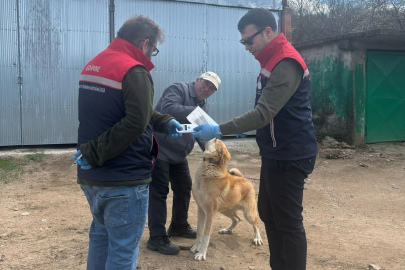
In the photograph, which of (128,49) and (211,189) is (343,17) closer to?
(211,189)

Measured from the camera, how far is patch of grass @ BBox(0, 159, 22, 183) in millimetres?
6933

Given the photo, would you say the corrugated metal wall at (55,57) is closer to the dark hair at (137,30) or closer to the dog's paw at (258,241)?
the dog's paw at (258,241)

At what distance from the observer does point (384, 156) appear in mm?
9172

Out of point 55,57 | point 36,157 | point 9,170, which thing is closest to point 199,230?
point 9,170

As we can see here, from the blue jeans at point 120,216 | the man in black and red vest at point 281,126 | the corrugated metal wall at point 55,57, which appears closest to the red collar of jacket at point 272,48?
the man in black and red vest at point 281,126

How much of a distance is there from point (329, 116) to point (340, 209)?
5.09 metres

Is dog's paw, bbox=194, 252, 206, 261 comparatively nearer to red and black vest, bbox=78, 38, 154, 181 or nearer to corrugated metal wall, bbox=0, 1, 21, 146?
red and black vest, bbox=78, 38, 154, 181

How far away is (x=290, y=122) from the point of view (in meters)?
2.83

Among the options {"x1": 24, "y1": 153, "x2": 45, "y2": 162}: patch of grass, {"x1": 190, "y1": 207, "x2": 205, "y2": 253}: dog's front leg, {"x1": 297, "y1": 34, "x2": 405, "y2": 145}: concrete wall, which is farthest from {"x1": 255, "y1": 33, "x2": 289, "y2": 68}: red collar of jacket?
{"x1": 297, "y1": 34, "x2": 405, "y2": 145}: concrete wall

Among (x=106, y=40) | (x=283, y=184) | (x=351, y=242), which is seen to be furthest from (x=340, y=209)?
(x=106, y=40)

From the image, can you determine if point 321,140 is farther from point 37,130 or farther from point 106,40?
point 37,130

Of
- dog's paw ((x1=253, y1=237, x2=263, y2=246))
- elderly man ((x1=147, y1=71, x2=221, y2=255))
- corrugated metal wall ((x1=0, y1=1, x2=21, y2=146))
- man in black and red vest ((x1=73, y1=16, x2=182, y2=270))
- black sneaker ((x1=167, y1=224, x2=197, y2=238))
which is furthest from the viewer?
corrugated metal wall ((x1=0, y1=1, x2=21, y2=146))

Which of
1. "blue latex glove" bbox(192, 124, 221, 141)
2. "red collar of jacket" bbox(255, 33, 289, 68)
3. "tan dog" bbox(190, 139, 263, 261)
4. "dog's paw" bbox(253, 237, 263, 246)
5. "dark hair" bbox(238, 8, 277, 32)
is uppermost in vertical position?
"dark hair" bbox(238, 8, 277, 32)

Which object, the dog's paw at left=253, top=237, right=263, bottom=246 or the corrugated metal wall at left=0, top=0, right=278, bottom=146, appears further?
the corrugated metal wall at left=0, top=0, right=278, bottom=146
